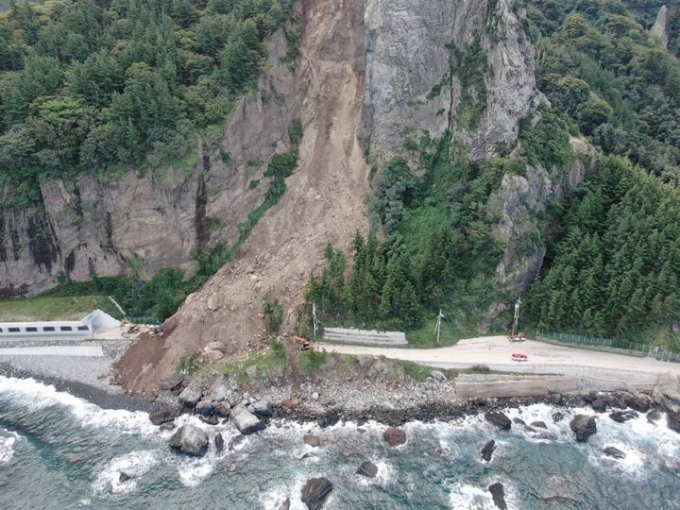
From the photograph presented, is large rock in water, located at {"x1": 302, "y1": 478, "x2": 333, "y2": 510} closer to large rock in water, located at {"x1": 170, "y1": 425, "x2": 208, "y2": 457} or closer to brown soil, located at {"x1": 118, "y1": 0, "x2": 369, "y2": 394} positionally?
large rock in water, located at {"x1": 170, "y1": 425, "x2": 208, "y2": 457}

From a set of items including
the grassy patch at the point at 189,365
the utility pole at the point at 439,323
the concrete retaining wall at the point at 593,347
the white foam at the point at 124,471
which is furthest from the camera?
the utility pole at the point at 439,323

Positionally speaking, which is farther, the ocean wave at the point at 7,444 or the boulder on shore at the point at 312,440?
the boulder on shore at the point at 312,440

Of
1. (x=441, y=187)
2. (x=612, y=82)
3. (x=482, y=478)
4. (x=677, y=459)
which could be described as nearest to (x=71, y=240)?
(x=441, y=187)

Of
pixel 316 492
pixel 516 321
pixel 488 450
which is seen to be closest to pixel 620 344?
pixel 516 321

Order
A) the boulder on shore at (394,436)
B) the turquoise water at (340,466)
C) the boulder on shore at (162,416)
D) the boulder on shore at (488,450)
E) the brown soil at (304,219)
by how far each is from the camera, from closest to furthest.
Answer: the turquoise water at (340,466), the boulder on shore at (488,450), the boulder on shore at (394,436), the boulder on shore at (162,416), the brown soil at (304,219)

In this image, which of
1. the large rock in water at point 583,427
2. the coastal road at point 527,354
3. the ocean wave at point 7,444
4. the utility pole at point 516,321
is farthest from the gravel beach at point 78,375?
the large rock in water at point 583,427

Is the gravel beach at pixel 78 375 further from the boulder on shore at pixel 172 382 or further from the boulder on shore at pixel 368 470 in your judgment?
the boulder on shore at pixel 368 470

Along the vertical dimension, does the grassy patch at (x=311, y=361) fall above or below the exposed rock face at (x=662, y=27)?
below

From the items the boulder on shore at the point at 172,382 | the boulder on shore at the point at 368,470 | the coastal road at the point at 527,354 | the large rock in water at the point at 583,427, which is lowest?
the boulder on shore at the point at 368,470
